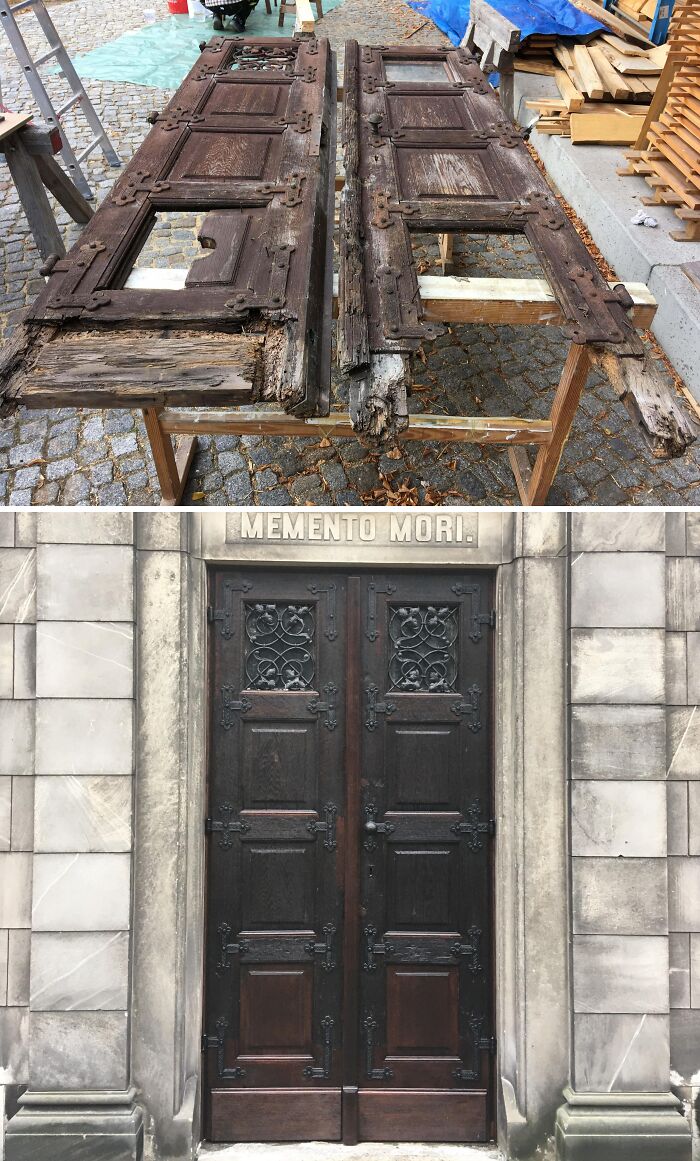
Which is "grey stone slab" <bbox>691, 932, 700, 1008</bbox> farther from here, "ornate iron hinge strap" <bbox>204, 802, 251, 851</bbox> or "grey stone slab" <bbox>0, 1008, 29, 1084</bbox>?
"grey stone slab" <bbox>0, 1008, 29, 1084</bbox>

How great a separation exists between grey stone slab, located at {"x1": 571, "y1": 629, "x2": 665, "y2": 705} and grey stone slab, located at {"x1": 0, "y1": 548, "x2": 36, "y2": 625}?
8.69 feet

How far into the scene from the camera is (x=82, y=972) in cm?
371

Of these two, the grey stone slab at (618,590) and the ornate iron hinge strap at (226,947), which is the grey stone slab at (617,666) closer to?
the grey stone slab at (618,590)

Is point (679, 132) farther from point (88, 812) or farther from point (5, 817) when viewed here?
point (5, 817)

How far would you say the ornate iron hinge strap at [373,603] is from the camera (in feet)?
13.0

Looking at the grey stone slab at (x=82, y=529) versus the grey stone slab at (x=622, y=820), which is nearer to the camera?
the grey stone slab at (x=82, y=529)

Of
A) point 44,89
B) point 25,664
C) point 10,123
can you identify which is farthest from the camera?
point 44,89

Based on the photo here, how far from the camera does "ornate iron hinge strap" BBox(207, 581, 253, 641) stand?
3.90 meters

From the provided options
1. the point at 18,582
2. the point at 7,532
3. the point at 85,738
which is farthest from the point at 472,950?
the point at 7,532

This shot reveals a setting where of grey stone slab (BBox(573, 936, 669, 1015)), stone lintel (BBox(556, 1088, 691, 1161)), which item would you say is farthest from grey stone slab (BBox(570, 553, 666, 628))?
stone lintel (BBox(556, 1088, 691, 1161))

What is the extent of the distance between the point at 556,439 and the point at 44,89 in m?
6.82

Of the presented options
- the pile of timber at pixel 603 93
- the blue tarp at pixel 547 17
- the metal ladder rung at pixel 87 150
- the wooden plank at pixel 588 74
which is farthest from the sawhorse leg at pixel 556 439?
the blue tarp at pixel 547 17

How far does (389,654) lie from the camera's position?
400 centimetres

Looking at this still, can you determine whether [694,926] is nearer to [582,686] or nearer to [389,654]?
[582,686]
